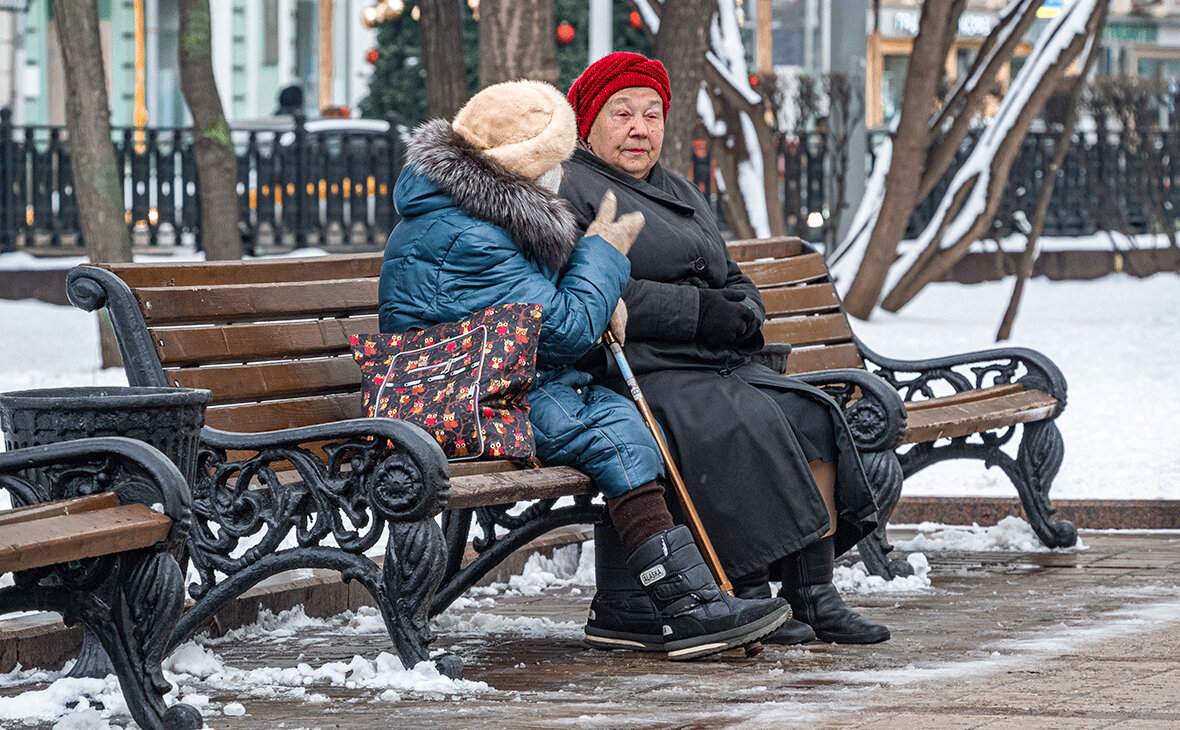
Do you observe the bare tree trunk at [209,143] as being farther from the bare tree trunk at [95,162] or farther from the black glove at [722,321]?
the black glove at [722,321]

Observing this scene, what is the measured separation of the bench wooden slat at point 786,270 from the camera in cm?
662

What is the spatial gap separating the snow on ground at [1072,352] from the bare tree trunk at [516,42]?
241 cm

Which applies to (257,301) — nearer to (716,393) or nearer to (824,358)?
(716,393)

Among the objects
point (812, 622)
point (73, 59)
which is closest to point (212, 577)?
point (812, 622)

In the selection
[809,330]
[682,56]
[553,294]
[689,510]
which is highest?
[682,56]

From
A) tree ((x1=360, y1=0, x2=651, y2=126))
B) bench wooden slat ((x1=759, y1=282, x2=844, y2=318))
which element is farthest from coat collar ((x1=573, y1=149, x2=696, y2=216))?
tree ((x1=360, y1=0, x2=651, y2=126))

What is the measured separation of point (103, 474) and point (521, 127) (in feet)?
5.80

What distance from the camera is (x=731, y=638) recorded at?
442cm

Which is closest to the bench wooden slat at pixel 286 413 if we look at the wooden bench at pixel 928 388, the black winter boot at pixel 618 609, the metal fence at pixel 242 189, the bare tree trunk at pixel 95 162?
the black winter boot at pixel 618 609

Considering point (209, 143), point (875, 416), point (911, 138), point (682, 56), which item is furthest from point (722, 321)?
point (911, 138)

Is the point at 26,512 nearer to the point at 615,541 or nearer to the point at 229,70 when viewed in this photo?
the point at 615,541

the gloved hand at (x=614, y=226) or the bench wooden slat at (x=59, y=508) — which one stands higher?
the gloved hand at (x=614, y=226)

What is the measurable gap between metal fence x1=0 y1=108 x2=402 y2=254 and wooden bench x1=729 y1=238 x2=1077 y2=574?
9.85 m

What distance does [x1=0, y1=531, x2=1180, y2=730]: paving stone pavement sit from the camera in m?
3.76
